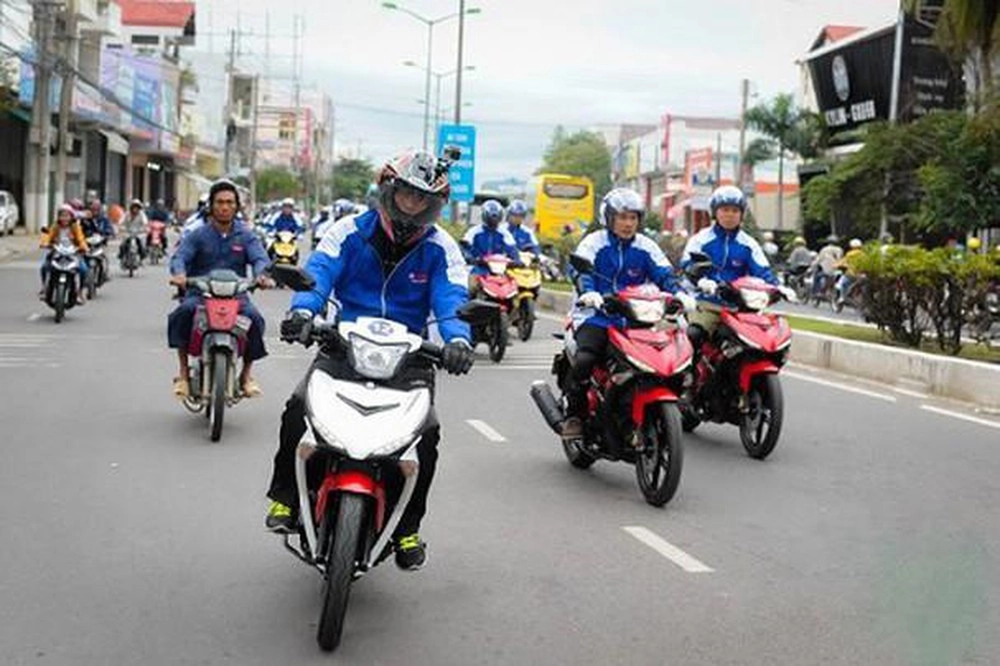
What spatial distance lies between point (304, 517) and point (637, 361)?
3.22m

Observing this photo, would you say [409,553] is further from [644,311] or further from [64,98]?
[64,98]

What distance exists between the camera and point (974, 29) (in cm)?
2019

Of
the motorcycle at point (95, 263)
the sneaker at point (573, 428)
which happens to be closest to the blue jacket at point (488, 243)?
the motorcycle at point (95, 263)

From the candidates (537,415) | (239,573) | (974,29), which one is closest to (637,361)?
(239,573)

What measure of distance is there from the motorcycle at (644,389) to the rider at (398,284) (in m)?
2.30

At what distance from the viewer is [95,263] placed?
24344 millimetres

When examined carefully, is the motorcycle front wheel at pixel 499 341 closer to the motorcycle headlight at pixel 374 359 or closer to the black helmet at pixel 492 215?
the black helmet at pixel 492 215

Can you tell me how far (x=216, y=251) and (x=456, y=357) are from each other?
5658 mm

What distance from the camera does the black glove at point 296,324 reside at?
5.71 meters

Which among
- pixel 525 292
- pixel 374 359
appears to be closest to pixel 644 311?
pixel 374 359

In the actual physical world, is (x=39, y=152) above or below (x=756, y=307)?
above

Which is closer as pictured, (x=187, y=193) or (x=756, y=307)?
(x=756, y=307)

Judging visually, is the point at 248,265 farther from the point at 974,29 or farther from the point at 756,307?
the point at 974,29

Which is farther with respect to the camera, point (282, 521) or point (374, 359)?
point (282, 521)
